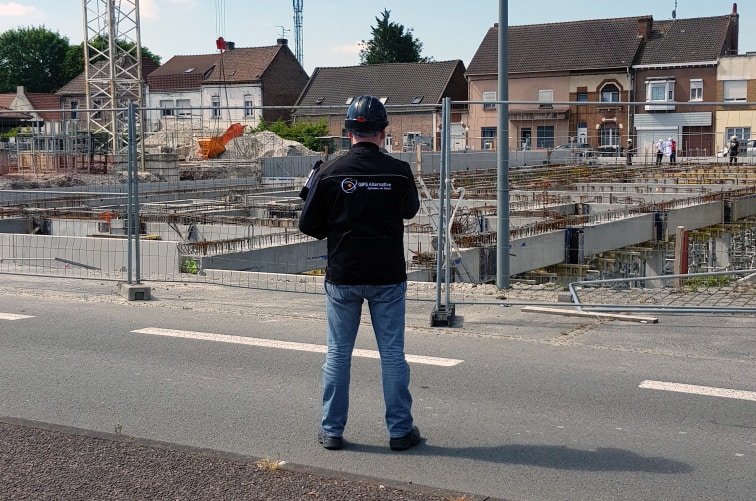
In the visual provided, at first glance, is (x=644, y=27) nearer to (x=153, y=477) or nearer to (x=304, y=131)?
(x=304, y=131)

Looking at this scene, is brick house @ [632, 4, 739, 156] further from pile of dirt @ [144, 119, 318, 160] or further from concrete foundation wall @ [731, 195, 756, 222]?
concrete foundation wall @ [731, 195, 756, 222]

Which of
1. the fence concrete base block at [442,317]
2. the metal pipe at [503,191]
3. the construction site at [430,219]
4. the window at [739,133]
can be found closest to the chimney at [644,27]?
the construction site at [430,219]

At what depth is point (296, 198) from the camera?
2806 centimetres

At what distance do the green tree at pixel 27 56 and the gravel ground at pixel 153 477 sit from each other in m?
112

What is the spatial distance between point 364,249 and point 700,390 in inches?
110

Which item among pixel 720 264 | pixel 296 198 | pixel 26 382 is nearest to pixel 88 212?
pixel 296 198

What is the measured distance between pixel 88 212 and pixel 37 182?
11410 millimetres

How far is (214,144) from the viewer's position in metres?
47.2

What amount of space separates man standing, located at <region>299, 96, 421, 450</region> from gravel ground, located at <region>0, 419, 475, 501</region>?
0.62m

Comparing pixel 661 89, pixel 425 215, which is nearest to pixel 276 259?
pixel 425 215

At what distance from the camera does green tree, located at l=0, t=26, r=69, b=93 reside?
109 m

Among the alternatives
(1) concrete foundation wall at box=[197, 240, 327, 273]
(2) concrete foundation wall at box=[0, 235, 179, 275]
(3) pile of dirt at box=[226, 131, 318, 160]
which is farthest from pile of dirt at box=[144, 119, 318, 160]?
(1) concrete foundation wall at box=[197, 240, 327, 273]

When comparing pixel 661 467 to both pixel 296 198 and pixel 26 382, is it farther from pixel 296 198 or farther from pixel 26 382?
pixel 296 198

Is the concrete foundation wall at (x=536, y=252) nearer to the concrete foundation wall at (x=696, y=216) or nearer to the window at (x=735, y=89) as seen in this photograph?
the concrete foundation wall at (x=696, y=216)
